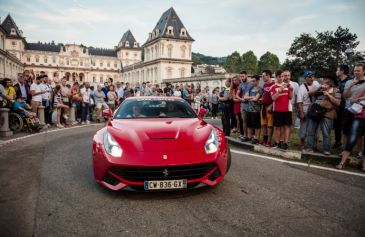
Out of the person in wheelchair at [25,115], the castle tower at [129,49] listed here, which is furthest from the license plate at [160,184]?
the castle tower at [129,49]

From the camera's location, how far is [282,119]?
7.09 m

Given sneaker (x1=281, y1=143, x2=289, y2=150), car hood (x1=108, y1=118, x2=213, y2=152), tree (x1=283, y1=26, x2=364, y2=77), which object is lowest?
sneaker (x1=281, y1=143, x2=289, y2=150)

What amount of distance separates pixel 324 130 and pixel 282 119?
99 centimetres

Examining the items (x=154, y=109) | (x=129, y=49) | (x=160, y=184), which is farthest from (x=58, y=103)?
(x=129, y=49)

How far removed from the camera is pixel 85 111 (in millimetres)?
14336

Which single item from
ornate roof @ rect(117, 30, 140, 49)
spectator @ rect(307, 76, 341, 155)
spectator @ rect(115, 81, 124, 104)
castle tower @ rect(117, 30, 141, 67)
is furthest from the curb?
ornate roof @ rect(117, 30, 140, 49)

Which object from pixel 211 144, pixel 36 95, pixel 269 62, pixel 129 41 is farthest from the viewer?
pixel 269 62

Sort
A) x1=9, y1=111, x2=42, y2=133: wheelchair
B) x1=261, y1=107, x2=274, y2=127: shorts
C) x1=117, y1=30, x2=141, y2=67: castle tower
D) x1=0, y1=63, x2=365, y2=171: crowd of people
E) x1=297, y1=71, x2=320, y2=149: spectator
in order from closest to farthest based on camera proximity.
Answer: x1=0, y1=63, x2=365, y2=171: crowd of people < x1=297, y1=71, x2=320, y2=149: spectator < x1=261, y1=107, x2=274, y2=127: shorts < x1=9, y1=111, x2=42, y2=133: wheelchair < x1=117, y1=30, x2=141, y2=67: castle tower

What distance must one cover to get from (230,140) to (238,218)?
225 inches

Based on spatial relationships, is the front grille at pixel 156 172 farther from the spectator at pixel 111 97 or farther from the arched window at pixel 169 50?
the arched window at pixel 169 50

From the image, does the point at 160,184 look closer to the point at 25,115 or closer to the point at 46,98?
the point at 25,115

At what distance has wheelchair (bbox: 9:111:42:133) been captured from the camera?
10133 millimetres

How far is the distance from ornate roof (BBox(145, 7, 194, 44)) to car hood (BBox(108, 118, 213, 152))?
69.2m

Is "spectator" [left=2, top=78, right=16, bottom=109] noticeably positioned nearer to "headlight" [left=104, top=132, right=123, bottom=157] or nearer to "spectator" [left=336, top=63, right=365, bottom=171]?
"headlight" [left=104, top=132, right=123, bottom=157]
